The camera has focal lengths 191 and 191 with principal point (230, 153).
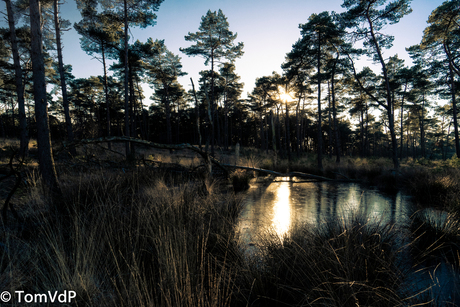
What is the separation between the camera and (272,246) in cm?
227

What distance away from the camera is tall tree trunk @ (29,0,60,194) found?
3.89 meters

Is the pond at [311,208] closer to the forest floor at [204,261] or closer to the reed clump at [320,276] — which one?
the forest floor at [204,261]

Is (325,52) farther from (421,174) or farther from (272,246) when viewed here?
(272,246)

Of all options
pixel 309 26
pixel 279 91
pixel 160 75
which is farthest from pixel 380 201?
pixel 160 75

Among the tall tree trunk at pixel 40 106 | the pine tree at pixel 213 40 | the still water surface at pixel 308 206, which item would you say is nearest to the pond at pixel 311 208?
the still water surface at pixel 308 206

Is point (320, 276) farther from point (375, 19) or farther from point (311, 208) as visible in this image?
point (375, 19)

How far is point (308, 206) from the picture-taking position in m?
6.21

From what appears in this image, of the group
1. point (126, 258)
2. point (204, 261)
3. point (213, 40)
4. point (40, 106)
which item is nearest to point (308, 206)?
point (204, 261)

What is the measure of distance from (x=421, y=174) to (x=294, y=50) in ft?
37.2

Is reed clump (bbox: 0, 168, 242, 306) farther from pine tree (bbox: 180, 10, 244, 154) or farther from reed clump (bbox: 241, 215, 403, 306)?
pine tree (bbox: 180, 10, 244, 154)

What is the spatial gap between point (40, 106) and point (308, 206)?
7.30 meters

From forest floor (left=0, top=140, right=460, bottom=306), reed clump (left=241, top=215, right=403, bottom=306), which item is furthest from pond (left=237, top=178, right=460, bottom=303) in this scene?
reed clump (left=241, top=215, right=403, bottom=306)

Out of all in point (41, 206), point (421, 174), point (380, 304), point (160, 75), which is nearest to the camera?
point (380, 304)

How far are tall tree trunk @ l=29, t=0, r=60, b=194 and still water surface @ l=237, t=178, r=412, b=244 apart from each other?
406 centimetres
